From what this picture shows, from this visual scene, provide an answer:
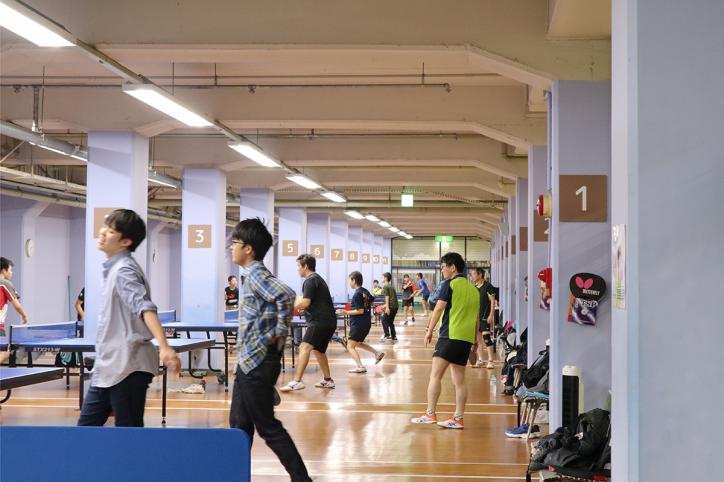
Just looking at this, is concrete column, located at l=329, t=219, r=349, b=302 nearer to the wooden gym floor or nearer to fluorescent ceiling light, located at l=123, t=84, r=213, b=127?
the wooden gym floor

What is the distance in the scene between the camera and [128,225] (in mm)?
4570

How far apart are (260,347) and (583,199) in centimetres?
324

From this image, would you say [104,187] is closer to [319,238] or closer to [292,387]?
[292,387]

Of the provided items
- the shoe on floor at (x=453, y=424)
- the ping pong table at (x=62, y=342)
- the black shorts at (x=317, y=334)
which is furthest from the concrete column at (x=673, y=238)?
the black shorts at (x=317, y=334)

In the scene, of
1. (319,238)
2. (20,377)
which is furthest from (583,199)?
(319,238)

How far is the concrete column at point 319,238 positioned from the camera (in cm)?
2588

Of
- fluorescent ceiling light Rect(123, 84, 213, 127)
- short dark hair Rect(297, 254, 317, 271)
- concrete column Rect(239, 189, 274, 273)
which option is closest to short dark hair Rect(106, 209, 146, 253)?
fluorescent ceiling light Rect(123, 84, 213, 127)

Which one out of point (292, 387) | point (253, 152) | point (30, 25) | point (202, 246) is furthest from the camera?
point (202, 246)

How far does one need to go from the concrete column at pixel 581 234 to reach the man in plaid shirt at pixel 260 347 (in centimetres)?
280

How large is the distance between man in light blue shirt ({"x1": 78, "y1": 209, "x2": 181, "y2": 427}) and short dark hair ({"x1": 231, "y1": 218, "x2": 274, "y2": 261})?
87 cm

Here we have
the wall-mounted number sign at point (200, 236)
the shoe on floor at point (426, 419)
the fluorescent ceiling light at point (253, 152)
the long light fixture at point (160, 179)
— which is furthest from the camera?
the long light fixture at point (160, 179)

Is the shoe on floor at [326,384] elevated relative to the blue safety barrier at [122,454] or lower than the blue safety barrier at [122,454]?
lower

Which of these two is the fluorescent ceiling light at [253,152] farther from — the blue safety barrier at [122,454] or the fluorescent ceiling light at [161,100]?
the blue safety barrier at [122,454]

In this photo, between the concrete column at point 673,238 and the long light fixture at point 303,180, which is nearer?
the concrete column at point 673,238
